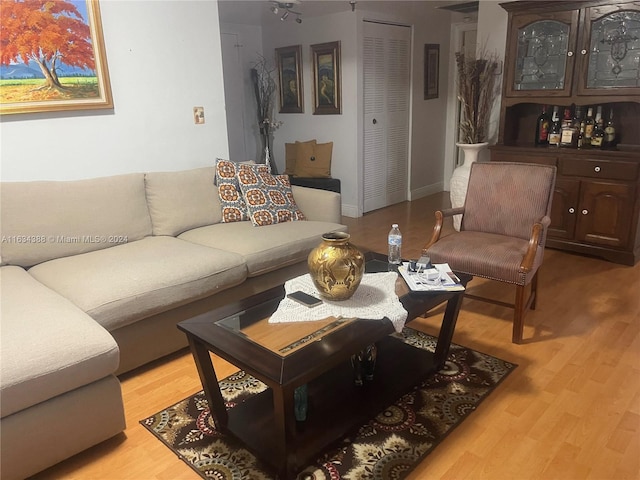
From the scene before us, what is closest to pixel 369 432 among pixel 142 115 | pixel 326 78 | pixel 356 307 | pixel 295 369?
pixel 356 307

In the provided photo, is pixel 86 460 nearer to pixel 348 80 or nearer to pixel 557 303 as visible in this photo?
pixel 557 303

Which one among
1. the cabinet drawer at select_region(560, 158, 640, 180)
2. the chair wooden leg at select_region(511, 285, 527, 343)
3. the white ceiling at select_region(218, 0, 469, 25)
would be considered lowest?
the chair wooden leg at select_region(511, 285, 527, 343)

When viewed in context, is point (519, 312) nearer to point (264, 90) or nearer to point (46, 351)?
point (46, 351)

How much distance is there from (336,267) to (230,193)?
1.57 metres

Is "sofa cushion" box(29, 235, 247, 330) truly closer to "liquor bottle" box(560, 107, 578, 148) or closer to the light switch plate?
the light switch plate

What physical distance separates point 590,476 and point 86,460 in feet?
5.80

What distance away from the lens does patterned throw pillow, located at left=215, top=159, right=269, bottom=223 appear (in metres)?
3.16

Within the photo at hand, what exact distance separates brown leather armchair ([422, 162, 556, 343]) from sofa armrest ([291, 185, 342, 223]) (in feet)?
2.34

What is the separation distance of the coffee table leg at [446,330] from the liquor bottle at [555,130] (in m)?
2.40

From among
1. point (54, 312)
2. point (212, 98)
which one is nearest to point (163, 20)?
point (212, 98)

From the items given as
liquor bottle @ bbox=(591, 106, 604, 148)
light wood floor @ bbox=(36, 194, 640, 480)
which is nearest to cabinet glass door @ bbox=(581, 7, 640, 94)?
liquor bottle @ bbox=(591, 106, 604, 148)

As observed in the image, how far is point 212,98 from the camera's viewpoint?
348cm

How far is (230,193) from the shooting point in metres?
3.18

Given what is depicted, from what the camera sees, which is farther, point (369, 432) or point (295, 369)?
point (369, 432)
